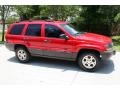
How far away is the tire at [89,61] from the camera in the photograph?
7.55m

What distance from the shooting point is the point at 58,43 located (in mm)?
8016

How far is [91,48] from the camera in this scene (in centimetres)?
743

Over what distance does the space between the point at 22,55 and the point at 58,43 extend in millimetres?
1833

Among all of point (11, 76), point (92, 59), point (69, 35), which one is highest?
point (69, 35)

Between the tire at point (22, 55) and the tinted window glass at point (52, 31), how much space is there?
4.24 ft

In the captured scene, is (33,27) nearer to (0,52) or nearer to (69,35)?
(69,35)

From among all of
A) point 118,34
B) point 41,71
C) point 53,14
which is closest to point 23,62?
point 41,71

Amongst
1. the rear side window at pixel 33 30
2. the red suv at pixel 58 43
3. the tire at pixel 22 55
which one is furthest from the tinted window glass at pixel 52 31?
the tire at pixel 22 55

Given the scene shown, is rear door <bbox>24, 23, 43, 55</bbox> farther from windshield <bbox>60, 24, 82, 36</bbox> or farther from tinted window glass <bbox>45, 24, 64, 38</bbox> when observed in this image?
windshield <bbox>60, 24, 82, 36</bbox>

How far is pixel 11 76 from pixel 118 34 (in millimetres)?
14360

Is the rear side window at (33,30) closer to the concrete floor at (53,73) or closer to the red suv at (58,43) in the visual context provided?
the red suv at (58,43)

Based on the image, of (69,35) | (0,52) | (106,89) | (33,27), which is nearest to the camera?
(106,89)

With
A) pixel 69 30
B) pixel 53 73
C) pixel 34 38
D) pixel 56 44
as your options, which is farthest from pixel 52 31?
pixel 53 73

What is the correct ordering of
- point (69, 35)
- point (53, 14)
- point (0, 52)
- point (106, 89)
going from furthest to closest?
point (53, 14)
point (0, 52)
point (69, 35)
point (106, 89)
